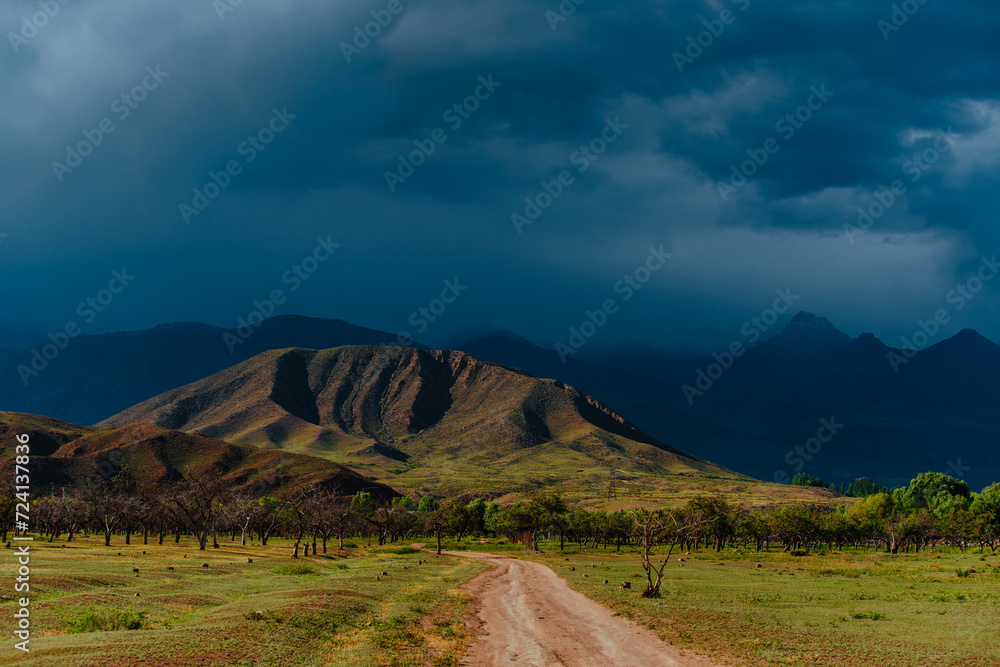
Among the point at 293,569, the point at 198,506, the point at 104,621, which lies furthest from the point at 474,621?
the point at 198,506

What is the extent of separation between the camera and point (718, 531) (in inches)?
5389

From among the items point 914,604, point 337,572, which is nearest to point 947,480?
point 914,604

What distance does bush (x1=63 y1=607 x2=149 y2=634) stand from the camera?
27.7 metres

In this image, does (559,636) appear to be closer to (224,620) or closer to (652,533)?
(224,620)

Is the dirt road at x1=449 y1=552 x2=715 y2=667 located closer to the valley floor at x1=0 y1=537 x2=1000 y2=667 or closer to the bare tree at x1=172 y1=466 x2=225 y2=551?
the valley floor at x1=0 y1=537 x2=1000 y2=667

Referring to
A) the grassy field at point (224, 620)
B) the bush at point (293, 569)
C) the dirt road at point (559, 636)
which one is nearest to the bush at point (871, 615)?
the dirt road at point (559, 636)

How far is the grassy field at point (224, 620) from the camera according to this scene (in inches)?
914

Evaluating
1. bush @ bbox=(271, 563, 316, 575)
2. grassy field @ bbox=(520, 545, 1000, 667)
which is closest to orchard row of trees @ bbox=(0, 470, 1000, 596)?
bush @ bbox=(271, 563, 316, 575)

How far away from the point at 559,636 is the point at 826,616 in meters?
16.5

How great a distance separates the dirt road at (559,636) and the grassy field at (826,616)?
156 centimetres

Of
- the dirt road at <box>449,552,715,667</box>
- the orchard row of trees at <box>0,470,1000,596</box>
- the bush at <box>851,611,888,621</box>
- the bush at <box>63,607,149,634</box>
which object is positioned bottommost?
the orchard row of trees at <box>0,470,1000,596</box>

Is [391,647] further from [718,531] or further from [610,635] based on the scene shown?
[718,531]

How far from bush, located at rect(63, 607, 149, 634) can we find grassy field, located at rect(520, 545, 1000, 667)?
24847 millimetres

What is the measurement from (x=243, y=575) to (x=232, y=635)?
1286 inches
